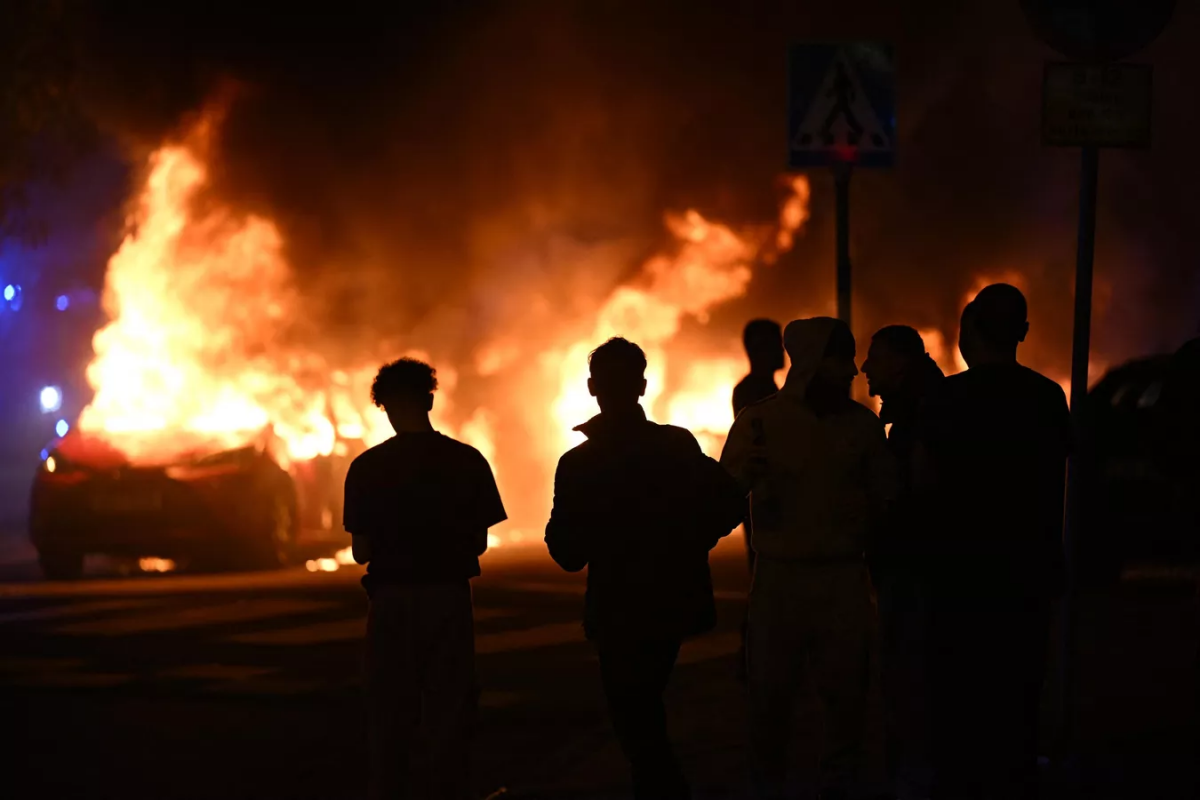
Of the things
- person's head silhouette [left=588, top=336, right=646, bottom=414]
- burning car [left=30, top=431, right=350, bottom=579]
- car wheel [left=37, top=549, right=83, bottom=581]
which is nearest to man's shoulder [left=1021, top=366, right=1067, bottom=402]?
person's head silhouette [left=588, top=336, right=646, bottom=414]

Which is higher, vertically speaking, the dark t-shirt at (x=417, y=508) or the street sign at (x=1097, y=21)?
the street sign at (x=1097, y=21)

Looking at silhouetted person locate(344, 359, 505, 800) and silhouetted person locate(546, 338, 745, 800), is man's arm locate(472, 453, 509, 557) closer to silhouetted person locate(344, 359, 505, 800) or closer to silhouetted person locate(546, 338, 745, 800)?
silhouetted person locate(344, 359, 505, 800)

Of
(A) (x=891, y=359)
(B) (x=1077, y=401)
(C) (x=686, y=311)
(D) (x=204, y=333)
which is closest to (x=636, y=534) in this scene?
(A) (x=891, y=359)

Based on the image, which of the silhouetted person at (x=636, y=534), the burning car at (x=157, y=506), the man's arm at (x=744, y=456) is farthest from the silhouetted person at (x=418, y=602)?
the burning car at (x=157, y=506)

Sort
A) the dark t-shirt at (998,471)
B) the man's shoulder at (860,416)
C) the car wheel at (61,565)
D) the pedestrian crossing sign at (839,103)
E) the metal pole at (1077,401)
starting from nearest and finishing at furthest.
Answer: the dark t-shirt at (998,471)
the man's shoulder at (860,416)
the metal pole at (1077,401)
the pedestrian crossing sign at (839,103)
the car wheel at (61,565)

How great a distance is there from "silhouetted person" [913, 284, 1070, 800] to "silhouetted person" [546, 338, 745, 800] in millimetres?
851

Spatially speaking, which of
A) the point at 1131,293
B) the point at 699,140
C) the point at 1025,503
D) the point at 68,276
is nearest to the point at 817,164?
the point at 1025,503

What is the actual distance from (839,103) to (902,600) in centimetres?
274

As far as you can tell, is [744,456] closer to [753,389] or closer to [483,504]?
[483,504]

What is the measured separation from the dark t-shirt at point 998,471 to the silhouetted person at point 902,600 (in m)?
0.82

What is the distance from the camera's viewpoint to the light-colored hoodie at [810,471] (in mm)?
7852

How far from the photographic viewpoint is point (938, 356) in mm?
28078

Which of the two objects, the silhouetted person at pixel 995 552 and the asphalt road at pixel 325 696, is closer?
the silhouetted person at pixel 995 552

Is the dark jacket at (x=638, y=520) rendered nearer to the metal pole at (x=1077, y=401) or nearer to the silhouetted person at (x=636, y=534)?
the silhouetted person at (x=636, y=534)
